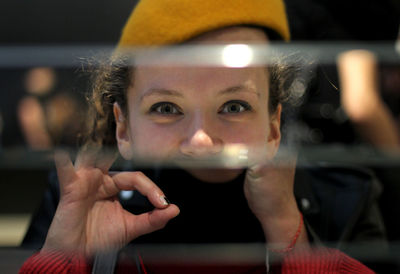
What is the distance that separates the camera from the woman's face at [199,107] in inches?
29.8

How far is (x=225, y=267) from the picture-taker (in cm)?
88

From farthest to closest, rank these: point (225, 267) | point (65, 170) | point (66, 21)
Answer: point (66, 21) → point (225, 267) → point (65, 170)

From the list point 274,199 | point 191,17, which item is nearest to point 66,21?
point 191,17

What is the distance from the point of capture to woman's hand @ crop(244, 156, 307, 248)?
0.80 metres

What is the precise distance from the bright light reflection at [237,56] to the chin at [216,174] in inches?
7.7

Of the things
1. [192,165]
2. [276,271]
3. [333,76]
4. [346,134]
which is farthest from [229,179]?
[346,134]

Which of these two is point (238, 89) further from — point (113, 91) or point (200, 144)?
point (113, 91)

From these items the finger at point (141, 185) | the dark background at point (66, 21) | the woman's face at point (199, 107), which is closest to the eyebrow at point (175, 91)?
the woman's face at point (199, 107)

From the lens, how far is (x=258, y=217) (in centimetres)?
82

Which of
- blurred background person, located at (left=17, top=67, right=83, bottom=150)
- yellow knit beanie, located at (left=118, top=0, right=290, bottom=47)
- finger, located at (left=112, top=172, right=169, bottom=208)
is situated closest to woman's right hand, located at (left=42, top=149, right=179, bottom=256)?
finger, located at (left=112, top=172, right=169, bottom=208)

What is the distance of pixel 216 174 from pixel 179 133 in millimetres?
120

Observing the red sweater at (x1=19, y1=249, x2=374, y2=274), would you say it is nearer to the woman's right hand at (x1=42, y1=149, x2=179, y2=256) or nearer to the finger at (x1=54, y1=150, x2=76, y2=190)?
the woman's right hand at (x1=42, y1=149, x2=179, y2=256)

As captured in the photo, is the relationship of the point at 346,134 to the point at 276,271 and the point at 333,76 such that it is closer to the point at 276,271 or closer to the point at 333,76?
the point at 333,76

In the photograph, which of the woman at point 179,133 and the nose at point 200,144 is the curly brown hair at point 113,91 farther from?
the nose at point 200,144
